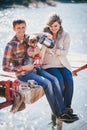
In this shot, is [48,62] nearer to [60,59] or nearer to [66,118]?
[60,59]

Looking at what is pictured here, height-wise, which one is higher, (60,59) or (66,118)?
(60,59)

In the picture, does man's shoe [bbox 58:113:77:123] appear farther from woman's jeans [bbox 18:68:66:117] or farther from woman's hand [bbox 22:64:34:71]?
woman's hand [bbox 22:64:34:71]

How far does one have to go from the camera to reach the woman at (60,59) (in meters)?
2.49

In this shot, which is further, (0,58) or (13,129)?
(13,129)

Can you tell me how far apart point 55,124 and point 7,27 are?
2.27ft

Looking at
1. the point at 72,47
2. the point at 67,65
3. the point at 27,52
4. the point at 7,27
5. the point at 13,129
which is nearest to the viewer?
the point at 27,52

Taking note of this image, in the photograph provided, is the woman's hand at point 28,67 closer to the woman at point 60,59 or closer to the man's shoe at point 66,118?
the woman at point 60,59

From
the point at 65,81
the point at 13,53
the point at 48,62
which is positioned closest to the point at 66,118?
the point at 65,81

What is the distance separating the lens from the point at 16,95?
8.09ft

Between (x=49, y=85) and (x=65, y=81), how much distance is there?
153 mm

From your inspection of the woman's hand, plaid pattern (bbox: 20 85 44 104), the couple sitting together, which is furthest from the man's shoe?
the woman's hand

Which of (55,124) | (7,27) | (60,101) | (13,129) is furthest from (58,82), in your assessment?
(13,129)

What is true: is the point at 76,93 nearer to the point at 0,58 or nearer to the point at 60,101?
the point at 60,101

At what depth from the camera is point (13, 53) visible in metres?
2.40
